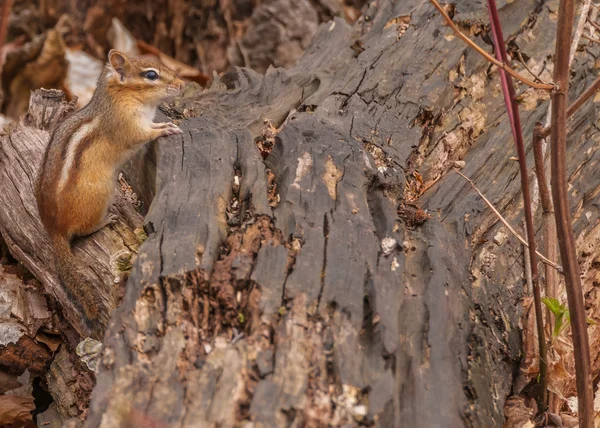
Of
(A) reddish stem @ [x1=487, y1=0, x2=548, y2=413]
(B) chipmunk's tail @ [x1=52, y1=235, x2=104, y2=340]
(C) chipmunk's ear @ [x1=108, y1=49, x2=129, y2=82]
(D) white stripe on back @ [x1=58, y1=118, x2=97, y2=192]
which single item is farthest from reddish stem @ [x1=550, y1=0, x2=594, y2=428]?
(C) chipmunk's ear @ [x1=108, y1=49, x2=129, y2=82]

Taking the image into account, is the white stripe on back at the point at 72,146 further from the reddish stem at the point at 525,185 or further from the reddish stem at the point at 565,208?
the reddish stem at the point at 565,208

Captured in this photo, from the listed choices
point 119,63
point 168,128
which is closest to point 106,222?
point 168,128

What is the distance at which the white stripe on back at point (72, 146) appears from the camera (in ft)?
12.0

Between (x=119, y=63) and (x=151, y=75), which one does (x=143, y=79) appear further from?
(x=119, y=63)

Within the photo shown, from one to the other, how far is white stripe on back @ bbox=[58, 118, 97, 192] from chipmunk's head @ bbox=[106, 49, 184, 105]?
33 centimetres

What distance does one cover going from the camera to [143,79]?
4.24 m

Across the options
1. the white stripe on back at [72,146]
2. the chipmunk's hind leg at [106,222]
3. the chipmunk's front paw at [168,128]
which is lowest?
the chipmunk's hind leg at [106,222]

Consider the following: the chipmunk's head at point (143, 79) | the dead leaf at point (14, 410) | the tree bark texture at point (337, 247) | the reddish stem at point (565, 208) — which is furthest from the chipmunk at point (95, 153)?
the reddish stem at point (565, 208)

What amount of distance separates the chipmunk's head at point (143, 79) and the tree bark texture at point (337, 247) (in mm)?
143

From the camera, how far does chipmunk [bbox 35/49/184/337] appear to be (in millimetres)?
3560

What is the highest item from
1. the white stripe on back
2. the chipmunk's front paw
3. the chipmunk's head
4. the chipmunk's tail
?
the chipmunk's head

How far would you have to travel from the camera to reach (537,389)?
299cm

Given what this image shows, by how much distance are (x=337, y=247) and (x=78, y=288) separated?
51.8 inches

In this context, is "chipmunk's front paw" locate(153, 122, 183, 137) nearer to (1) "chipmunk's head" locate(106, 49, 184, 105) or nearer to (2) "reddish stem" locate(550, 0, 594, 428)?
(1) "chipmunk's head" locate(106, 49, 184, 105)
